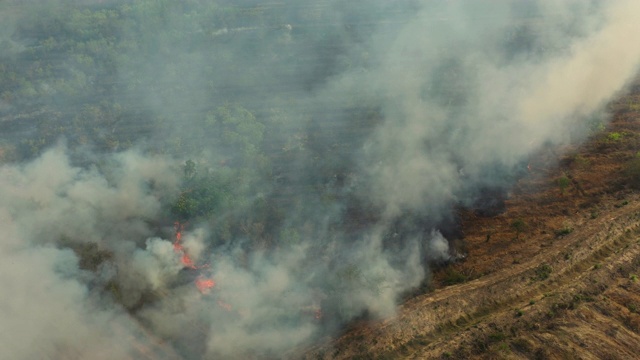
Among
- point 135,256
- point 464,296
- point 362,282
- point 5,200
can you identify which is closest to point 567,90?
point 464,296

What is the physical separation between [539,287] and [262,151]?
18.8m

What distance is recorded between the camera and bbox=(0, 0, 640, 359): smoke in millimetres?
20672

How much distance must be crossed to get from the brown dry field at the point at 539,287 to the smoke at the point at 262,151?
1460 mm

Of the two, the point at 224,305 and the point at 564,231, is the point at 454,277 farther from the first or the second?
the point at 224,305

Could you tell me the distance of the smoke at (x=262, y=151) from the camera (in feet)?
67.8

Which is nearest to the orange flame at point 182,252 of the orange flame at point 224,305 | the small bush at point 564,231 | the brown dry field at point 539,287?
the orange flame at point 224,305

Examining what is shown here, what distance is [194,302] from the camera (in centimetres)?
2130

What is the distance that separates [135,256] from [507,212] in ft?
69.7

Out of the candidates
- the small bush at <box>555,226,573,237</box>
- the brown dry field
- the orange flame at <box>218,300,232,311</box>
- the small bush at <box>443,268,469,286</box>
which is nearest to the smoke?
the orange flame at <box>218,300,232,311</box>

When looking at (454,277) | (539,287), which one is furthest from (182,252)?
(539,287)

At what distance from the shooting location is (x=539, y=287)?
813 inches

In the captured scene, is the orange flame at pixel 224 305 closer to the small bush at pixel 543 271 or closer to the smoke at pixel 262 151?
the smoke at pixel 262 151

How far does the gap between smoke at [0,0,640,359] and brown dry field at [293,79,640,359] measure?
1460 millimetres

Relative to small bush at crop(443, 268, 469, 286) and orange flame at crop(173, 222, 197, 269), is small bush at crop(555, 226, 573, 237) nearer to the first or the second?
small bush at crop(443, 268, 469, 286)
